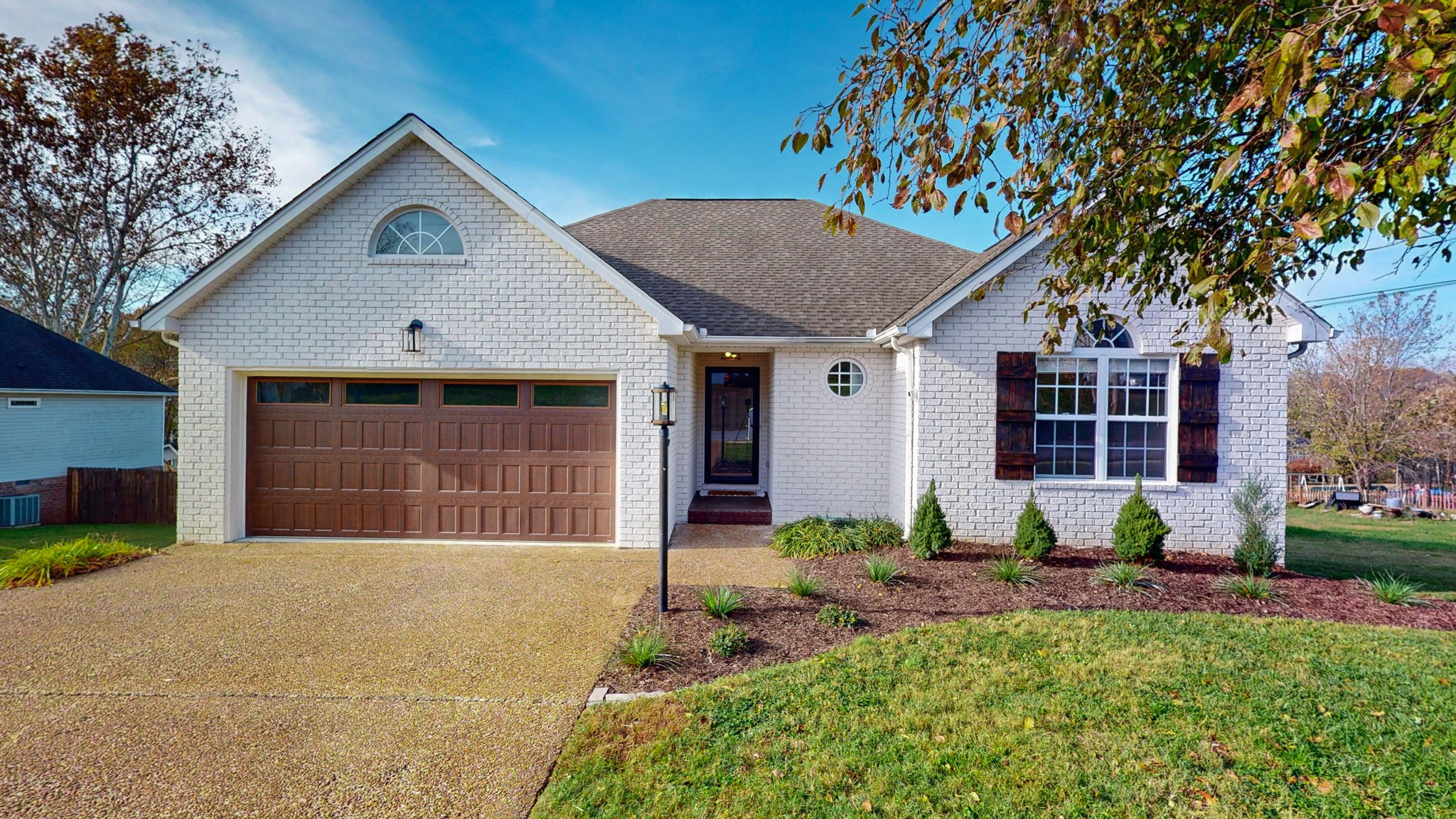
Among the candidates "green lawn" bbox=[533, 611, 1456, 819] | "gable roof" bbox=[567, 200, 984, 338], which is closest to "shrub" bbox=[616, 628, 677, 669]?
"green lawn" bbox=[533, 611, 1456, 819]

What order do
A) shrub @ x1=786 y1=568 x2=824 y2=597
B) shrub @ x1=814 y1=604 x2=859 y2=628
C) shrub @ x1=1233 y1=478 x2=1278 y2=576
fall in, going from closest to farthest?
shrub @ x1=814 y1=604 x2=859 y2=628 → shrub @ x1=786 y1=568 x2=824 y2=597 → shrub @ x1=1233 y1=478 x2=1278 y2=576

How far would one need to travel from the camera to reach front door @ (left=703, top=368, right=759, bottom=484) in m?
10.7

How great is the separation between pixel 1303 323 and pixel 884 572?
6.21m

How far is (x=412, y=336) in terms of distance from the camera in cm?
782

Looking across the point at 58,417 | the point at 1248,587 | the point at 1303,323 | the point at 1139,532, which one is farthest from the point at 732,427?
the point at 58,417

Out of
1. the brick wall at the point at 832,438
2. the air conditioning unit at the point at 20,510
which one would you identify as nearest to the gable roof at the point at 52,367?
the air conditioning unit at the point at 20,510

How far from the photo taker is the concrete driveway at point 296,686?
2.99 metres

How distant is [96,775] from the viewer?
3092mm

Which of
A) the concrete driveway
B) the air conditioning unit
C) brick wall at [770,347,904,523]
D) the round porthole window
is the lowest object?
the air conditioning unit

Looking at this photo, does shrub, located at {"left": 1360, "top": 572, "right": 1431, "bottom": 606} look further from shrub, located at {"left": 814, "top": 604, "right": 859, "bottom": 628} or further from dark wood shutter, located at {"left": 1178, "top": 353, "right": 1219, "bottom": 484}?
shrub, located at {"left": 814, "top": 604, "right": 859, "bottom": 628}

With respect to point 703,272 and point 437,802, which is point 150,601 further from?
point 703,272

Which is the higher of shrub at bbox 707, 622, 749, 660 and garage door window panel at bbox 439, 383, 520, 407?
garage door window panel at bbox 439, 383, 520, 407

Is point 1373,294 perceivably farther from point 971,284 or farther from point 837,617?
point 837,617

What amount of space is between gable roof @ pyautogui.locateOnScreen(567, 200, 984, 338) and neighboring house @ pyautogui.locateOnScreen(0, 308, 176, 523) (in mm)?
12663
